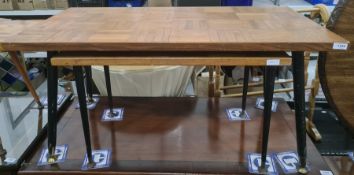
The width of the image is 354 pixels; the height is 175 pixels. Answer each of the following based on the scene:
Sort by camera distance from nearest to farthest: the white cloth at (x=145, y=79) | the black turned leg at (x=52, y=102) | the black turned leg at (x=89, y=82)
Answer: the black turned leg at (x=52, y=102), the black turned leg at (x=89, y=82), the white cloth at (x=145, y=79)

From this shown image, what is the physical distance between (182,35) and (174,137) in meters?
0.43

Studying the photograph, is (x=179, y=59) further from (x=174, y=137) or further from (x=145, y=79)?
(x=145, y=79)

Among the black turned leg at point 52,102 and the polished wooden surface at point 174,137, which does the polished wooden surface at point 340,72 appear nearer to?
the polished wooden surface at point 174,137

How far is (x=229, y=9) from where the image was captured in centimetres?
107

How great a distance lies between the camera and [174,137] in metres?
1.03

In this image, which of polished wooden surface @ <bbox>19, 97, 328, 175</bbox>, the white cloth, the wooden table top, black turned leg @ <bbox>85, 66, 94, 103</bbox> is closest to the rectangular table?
→ the wooden table top

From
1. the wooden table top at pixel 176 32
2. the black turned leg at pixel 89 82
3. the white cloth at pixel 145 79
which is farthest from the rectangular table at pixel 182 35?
the white cloth at pixel 145 79

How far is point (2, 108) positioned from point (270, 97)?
1224 mm

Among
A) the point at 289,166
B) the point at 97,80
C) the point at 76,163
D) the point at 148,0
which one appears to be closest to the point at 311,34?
the point at 289,166

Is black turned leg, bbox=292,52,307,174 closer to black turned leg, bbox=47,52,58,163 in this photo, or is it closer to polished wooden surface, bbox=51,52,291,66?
polished wooden surface, bbox=51,52,291,66

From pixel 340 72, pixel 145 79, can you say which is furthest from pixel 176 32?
pixel 145 79

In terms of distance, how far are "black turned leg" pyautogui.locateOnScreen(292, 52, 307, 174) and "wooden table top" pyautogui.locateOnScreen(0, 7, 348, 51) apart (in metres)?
0.07

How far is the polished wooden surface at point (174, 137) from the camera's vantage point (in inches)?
34.8

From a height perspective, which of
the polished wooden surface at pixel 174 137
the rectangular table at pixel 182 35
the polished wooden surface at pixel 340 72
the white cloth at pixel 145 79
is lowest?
the polished wooden surface at pixel 174 137
